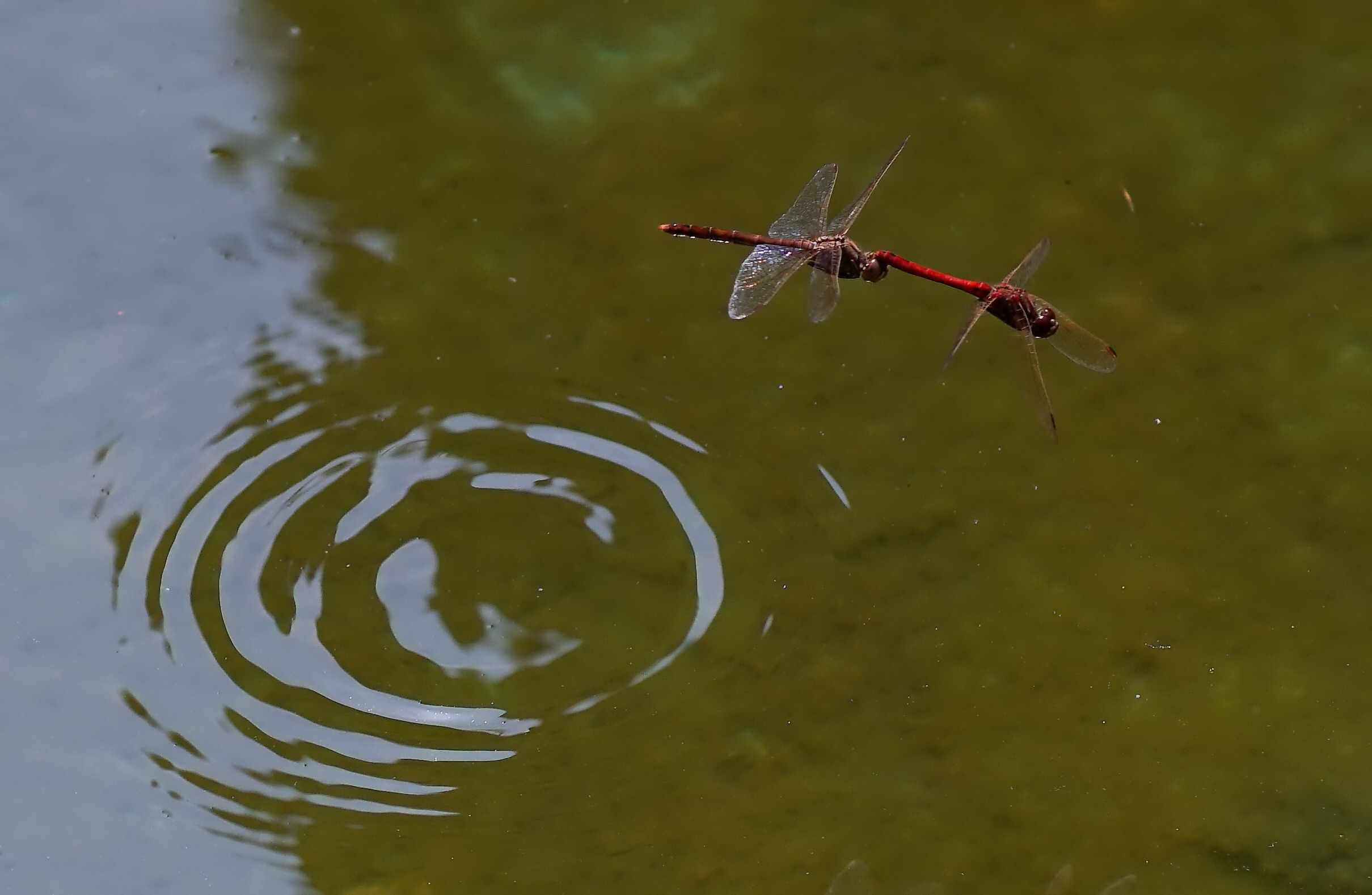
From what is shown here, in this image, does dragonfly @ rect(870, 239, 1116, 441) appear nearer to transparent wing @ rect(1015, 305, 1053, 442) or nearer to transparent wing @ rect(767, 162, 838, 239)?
transparent wing @ rect(1015, 305, 1053, 442)

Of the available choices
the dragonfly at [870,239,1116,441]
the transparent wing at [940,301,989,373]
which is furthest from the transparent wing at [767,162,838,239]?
the transparent wing at [940,301,989,373]

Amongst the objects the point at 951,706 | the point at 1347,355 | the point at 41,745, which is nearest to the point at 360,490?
the point at 41,745

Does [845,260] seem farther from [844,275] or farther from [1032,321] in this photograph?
[1032,321]

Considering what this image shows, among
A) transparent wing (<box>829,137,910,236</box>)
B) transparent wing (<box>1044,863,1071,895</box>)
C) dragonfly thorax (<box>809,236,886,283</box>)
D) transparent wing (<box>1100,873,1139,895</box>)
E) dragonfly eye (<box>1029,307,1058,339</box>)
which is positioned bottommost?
transparent wing (<box>1100,873,1139,895</box>)

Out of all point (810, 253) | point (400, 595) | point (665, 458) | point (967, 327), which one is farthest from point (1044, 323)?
point (400, 595)

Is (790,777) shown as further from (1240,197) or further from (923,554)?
(1240,197)

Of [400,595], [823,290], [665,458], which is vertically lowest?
[400,595]
